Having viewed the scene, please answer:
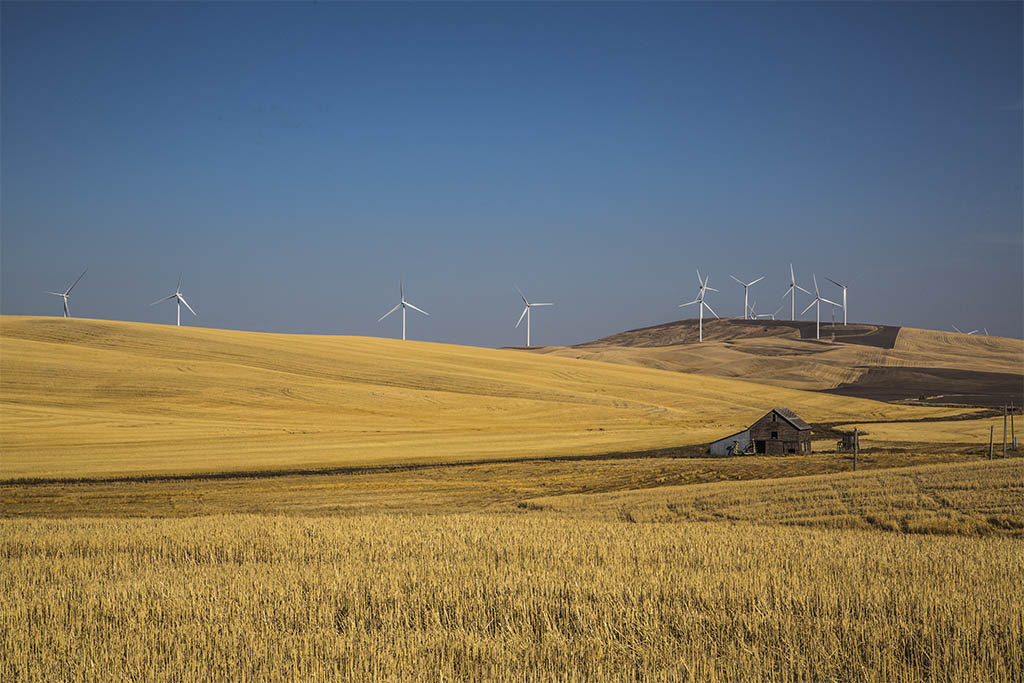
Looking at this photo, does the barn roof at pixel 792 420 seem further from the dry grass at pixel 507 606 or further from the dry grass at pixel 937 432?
the dry grass at pixel 507 606

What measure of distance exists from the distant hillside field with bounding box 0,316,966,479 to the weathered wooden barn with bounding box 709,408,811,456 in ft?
11.8

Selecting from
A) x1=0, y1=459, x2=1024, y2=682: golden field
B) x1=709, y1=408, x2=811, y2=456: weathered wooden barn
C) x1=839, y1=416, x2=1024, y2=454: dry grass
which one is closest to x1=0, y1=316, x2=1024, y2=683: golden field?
x1=0, y1=459, x2=1024, y2=682: golden field

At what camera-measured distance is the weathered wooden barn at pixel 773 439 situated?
45.4 metres

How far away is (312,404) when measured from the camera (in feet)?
196

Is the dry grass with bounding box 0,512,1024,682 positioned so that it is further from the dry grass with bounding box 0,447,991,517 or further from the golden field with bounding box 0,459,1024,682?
the dry grass with bounding box 0,447,991,517

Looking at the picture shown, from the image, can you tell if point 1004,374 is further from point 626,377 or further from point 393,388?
point 393,388

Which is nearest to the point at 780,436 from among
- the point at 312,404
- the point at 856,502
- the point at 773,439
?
the point at 773,439

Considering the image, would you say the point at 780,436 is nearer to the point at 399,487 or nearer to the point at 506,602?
the point at 399,487

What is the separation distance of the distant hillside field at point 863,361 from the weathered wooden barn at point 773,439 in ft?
156

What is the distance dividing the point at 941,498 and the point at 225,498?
2125 centimetres

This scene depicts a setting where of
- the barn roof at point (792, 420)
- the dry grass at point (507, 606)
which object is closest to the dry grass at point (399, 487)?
the barn roof at point (792, 420)

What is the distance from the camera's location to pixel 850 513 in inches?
858

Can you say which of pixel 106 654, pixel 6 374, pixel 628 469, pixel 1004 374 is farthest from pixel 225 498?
pixel 1004 374

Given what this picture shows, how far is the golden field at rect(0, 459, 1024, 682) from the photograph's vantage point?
880cm
